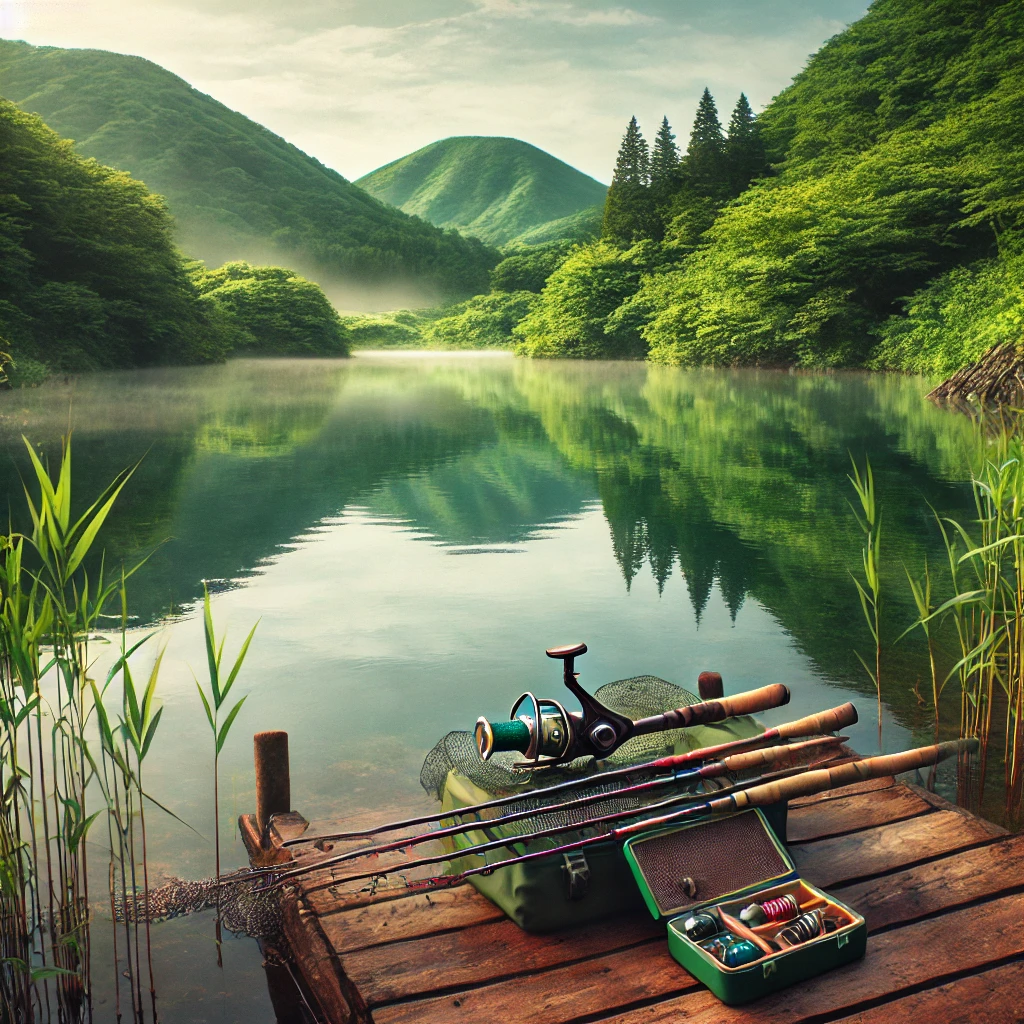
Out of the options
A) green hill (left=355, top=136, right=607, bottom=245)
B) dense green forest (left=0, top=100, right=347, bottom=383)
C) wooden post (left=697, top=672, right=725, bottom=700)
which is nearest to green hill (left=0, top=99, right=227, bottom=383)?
dense green forest (left=0, top=100, right=347, bottom=383)

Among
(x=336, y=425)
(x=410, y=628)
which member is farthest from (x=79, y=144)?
(x=410, y=628)

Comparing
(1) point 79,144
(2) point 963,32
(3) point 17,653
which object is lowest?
(3) point 17,653

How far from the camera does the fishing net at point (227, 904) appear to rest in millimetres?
3137

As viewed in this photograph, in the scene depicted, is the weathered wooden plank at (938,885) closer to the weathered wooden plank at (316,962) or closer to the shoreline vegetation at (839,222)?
the weathered wooden plank at (316,962)

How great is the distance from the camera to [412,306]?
9600 cm

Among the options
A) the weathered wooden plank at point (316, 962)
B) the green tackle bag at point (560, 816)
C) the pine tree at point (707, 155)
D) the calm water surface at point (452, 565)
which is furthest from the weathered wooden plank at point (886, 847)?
the pine tree at point (707, 155)

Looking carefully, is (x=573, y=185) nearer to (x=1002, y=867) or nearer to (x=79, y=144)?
(x=79, y=144)

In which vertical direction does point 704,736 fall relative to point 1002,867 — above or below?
above

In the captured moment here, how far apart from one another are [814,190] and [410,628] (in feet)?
90.4

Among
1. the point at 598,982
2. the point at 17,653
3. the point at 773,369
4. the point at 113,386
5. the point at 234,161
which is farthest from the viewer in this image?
the point at 234,161

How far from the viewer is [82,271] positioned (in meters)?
36.6

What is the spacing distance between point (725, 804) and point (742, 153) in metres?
43.7

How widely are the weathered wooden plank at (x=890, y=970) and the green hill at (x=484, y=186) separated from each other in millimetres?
144325

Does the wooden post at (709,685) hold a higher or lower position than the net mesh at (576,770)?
lower
